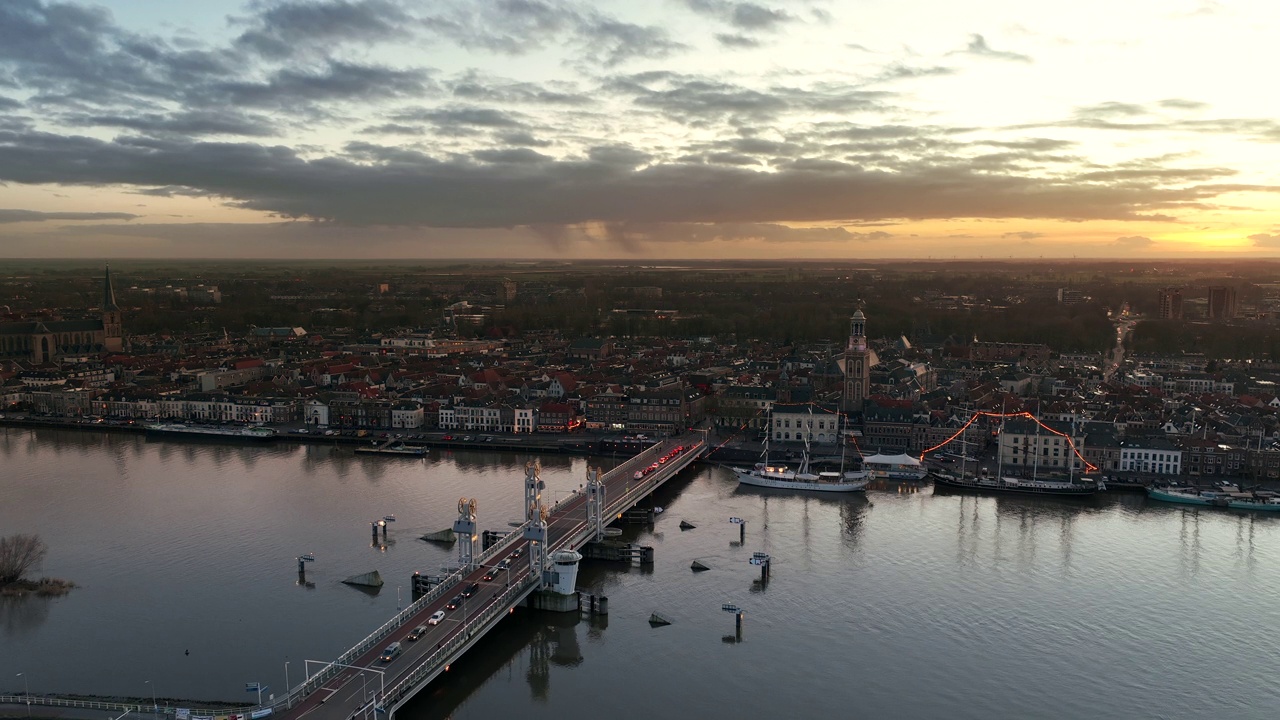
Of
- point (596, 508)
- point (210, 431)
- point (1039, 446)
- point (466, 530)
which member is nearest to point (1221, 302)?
point (1039, 446)

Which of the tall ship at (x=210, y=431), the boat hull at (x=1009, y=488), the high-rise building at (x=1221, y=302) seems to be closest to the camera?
the boat hull at (x=1009, y=488)

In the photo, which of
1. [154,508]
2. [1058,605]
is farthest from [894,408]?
[154,508]

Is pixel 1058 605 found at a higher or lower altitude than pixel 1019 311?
lower

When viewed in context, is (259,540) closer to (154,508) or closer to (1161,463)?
(154,508)

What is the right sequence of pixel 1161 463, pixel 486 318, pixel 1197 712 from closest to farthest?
pixel 1197 712 → pixel 1161 463 → pixel 486 318

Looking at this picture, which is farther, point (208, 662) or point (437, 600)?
point (437, 600)

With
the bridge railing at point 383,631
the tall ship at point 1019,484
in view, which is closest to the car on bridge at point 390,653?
the bridge railing at point 383,631

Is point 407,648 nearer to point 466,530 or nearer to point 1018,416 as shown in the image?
point 466,530

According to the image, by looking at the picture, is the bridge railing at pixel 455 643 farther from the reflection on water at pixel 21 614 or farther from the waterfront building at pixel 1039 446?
the waterfront building at pixel 1039 446
